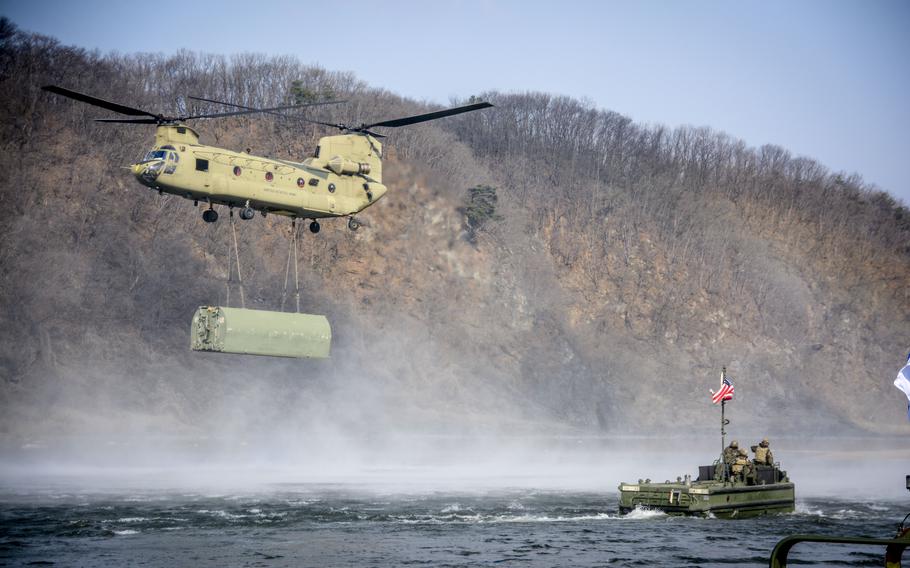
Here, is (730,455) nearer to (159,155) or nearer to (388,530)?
(388,530)

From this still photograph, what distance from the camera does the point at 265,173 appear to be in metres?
42.1

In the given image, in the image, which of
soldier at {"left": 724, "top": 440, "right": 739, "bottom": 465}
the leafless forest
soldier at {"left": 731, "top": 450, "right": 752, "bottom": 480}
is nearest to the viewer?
soldier at {"left": 731, "top": 450, "right": 752, "bottom": 480}

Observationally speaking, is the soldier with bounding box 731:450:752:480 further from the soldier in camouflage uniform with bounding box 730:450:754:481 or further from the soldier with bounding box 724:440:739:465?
the soldier with bounding box 724:440:739:465

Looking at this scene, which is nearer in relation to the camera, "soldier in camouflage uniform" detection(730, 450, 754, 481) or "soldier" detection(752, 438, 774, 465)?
"soldier in camouflage uniform" detection(730, 450, 754, 481)

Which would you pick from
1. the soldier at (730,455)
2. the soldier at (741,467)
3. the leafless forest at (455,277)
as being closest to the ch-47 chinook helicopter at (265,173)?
the soldier at (730,455)

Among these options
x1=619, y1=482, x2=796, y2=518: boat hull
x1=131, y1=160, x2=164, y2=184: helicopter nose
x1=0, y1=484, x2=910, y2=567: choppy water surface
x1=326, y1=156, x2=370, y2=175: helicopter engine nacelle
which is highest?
x1=326, y1=156, x2=370, y2=175: helicopter engine nacelle

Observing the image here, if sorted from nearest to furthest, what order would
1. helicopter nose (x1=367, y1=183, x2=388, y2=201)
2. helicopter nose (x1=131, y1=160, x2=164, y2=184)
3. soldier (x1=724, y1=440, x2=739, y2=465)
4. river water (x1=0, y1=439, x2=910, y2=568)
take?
1. river water (x1=0, y1=439, x2=910, y2=568)
2. helicopter nose (x1=131, y1=160, x2=164, y2=184)
3. soldier (x1=724, y1=440, x2=739, y2=465)
4. helicopter nose (x1=367, y1=183, x2=388, y2=201)

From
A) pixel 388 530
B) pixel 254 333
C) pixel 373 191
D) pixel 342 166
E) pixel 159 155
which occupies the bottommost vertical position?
pixel 388 530

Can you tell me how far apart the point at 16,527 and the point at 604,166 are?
96196mm

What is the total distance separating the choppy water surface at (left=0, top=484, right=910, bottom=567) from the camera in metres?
33.0

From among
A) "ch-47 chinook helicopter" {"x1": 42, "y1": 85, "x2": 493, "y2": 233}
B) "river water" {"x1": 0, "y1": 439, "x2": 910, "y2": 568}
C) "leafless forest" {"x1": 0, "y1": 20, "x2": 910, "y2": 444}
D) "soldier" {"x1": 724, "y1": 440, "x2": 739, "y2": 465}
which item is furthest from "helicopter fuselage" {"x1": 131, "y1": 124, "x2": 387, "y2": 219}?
"leafless forest" {"x1": 0, "y1": 20, "x2": 910, "y2": 444}

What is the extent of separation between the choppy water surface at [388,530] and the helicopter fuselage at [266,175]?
41.3ft

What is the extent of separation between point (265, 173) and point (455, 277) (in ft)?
199

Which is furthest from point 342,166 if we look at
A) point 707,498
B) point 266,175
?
point 707,498
